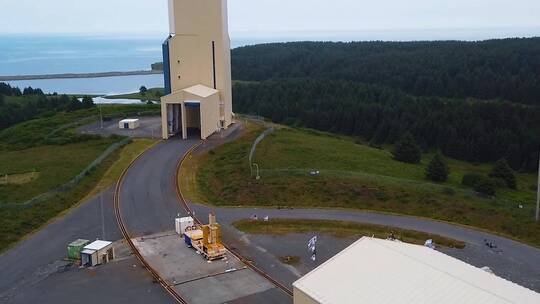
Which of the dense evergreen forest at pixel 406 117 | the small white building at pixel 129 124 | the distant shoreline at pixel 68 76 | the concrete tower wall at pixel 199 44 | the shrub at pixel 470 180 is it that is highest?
the concrete tower wall at pixel 199 44

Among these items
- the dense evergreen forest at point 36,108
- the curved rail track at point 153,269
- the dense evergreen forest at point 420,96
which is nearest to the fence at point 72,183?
the curved rail track at point 153,269

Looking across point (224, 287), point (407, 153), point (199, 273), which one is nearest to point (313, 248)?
point (224, 287)

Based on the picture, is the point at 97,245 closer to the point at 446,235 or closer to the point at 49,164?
the point at 446,235

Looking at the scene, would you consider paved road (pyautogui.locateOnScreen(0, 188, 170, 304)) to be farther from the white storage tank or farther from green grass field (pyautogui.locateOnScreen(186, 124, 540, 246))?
green grass field (pyautogui.locateOnScreen(186, 124, 540, 246))

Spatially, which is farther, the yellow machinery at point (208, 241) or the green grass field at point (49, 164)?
the green grass field at point (49, 164)

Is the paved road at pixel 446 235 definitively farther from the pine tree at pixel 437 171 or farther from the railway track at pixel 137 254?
the pine tree at pixel 437 171

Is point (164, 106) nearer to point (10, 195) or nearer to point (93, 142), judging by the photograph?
point (93, 142)
